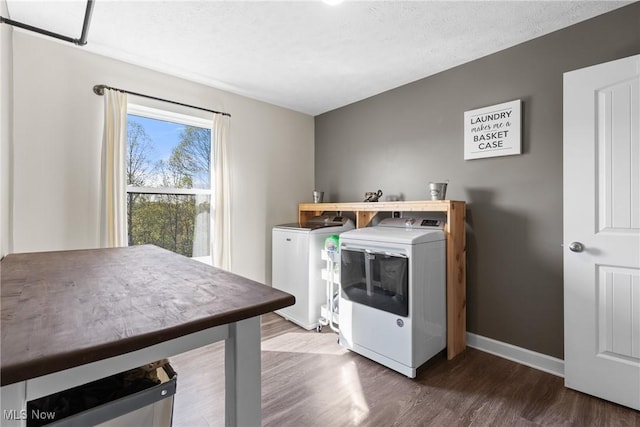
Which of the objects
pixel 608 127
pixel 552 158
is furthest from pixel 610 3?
pixel 552 158

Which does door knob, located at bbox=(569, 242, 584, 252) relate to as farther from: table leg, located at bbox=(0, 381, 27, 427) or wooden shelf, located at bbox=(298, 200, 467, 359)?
table leg, located at bbox=(0, 381, 27, 427)

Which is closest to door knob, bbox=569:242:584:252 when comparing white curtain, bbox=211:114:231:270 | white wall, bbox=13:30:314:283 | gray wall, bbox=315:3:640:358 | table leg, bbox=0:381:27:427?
gray wall, bbox=315:3:640:358

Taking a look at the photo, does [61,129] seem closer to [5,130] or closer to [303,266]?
[5,130]

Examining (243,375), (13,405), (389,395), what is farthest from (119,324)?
(389,395)

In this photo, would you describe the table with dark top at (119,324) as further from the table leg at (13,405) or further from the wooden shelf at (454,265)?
the wooden shelf at (454,265)

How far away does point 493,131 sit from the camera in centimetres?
231

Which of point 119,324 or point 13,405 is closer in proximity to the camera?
point 13,405

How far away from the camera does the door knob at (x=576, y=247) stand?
182 cm

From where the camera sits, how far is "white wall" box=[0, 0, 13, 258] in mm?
1666

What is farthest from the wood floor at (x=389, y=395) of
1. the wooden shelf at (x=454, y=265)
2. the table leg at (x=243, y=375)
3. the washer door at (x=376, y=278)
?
the table leg at (x=243, y=375)

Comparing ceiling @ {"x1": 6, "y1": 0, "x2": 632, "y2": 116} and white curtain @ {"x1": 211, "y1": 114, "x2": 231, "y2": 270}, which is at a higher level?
ceiling @ {"x1": 6, "y1": 0, "x2": 632, "y2": 116}

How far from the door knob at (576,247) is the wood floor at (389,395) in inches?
35.7

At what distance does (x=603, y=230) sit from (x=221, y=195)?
9.80ft

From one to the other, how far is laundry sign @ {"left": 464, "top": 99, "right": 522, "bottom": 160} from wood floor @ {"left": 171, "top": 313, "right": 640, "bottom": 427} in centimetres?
164
